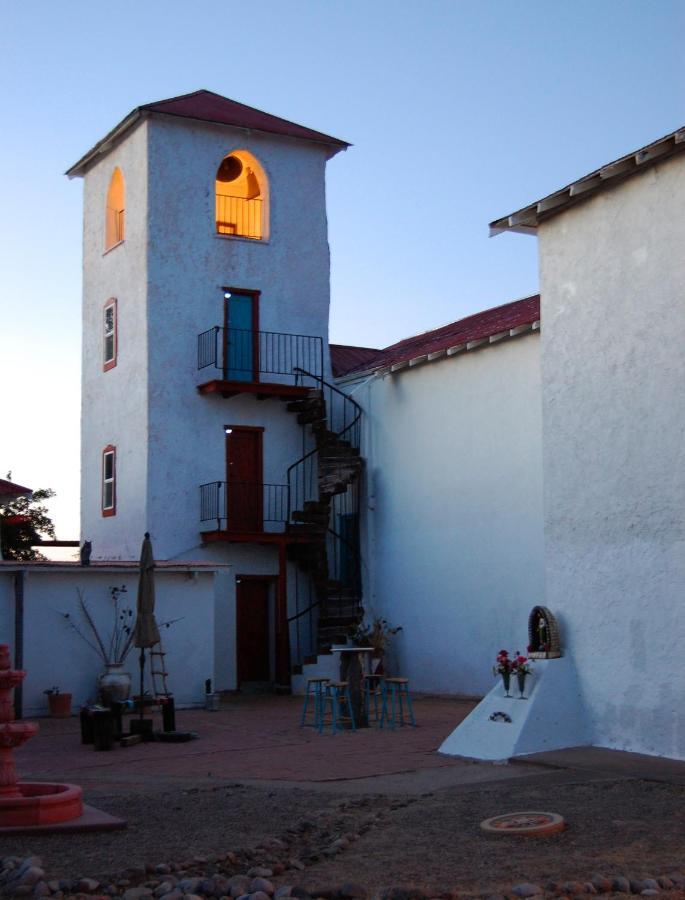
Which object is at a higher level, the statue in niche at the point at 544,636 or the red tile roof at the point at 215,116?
the red tile roof at the point at 215,116

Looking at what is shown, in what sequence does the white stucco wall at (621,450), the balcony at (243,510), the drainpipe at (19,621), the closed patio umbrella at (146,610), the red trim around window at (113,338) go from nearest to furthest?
the white stucco wall at (621,450) < the closed patio umbrella at (146,610) < the drainpipe at (19,621) < the balcony at (243,510) < the red trim around window at (113,338)

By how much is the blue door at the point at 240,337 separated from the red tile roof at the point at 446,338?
2085 mm

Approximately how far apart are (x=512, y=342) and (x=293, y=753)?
8.34 meters

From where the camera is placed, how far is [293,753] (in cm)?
1342

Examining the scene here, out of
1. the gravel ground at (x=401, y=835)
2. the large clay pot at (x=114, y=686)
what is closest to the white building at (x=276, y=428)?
the large clay pot at (x=114, y=686)

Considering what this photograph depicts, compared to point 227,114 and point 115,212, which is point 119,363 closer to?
point 115,212

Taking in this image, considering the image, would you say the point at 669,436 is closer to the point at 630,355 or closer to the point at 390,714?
the point at 630,355

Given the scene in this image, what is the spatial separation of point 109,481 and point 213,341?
12.5 ft

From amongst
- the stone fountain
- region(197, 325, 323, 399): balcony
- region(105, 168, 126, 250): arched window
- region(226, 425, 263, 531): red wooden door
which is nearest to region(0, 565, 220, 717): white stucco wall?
region(226, 425, 263, 531): red wooden door

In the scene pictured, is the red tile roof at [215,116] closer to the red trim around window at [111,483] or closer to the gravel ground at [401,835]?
the red trim around window at [111,483]

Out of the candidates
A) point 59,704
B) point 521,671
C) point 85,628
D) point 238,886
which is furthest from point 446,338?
point 238,886

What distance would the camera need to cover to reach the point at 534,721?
1191 cm

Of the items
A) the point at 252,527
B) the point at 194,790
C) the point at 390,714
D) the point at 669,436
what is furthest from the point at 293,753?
the point at 252,527

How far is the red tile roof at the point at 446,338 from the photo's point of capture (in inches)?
786
